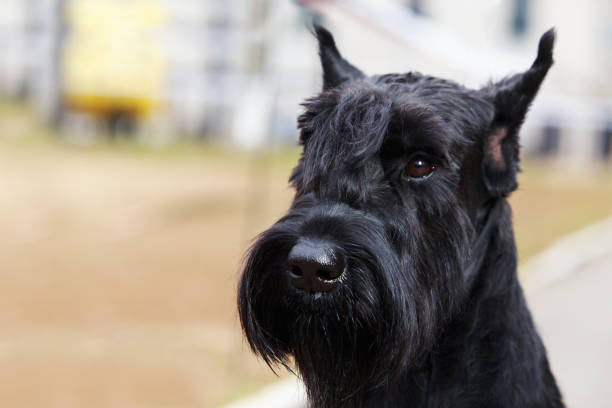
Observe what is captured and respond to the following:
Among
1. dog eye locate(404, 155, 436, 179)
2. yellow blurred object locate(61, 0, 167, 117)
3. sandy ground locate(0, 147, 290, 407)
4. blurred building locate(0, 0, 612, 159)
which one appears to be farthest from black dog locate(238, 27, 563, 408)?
yellow blurred object locate(61, 0, 167, 117)

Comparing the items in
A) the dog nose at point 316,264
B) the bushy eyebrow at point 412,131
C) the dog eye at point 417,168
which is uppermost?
the bushy eyebrow at point 412,131

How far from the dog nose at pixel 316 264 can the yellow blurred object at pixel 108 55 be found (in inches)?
717

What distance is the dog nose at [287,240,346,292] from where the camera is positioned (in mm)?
2264

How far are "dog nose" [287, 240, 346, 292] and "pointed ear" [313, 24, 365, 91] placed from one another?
3.49ft

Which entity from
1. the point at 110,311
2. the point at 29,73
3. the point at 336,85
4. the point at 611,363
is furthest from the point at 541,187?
the point at 29,73

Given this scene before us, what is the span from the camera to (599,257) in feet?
35.5

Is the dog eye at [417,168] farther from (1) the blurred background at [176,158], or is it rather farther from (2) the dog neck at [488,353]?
(1) the blurred background at [176,158]

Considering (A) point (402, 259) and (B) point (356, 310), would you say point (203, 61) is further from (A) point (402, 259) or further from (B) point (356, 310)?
(B) point (356, 310)

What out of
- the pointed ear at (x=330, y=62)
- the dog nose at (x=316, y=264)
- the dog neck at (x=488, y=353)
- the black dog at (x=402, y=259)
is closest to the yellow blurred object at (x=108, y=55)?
the pointed ear at (x=330, y=62)

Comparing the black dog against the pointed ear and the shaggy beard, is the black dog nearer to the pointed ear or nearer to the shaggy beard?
the shaggy beard

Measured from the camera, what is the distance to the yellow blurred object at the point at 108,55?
64.3ft

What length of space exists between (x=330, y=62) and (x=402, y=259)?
1040 millimetres

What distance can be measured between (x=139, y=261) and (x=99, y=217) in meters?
2.54

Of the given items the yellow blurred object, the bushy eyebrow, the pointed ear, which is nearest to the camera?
the bushy eyebrow
